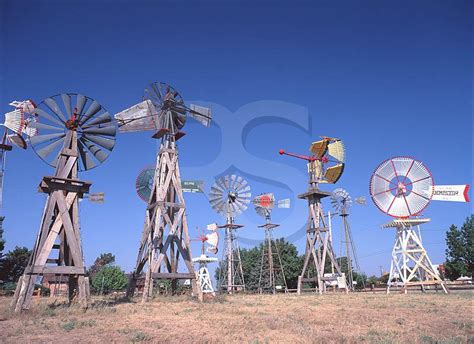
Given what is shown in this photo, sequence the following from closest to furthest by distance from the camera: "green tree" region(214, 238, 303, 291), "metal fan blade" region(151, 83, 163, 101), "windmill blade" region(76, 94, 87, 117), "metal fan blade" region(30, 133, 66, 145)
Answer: "metal fan blade" region(30, 133, 66, 145) < "windmill blade" region(76, 94, 87, 117) < "metal fan blade" region(151, 83, 163, 101) < "green tree" region(214, 238, 303, 291)

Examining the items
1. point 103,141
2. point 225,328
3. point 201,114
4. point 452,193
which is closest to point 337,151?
point 452,193

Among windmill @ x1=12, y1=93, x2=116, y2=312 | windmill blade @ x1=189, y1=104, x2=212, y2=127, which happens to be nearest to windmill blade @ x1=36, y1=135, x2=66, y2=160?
windmill @ x1=12, y1=93, x2=116, y2=312

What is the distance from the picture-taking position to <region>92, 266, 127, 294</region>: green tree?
2370 inches

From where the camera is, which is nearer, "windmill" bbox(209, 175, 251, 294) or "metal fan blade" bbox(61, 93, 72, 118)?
"metal fan blade" bbox(61, 93, 72, 118)

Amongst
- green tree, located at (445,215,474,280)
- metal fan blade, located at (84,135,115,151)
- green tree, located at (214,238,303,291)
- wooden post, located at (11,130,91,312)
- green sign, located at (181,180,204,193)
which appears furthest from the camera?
green tree, located at (214,238,303,291)

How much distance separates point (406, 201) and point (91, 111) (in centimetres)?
2697

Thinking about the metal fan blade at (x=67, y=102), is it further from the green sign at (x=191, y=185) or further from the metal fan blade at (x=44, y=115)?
the green sign at (x=191, y=185)

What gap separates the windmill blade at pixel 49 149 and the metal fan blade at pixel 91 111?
1.10 m

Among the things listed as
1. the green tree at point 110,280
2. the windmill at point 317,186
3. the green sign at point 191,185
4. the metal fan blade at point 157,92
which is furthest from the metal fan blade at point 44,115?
the green tree at point 110,280

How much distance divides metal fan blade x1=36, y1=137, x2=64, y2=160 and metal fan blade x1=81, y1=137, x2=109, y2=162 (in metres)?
0.97

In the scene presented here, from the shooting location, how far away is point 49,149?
50.9ft

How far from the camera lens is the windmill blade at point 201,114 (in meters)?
22.8

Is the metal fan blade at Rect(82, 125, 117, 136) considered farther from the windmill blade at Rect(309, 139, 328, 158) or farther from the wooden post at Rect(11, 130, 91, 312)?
the windmill blade at Rect(309, 139, 328, 158)

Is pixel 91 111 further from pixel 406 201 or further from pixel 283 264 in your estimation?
pixel 283 264
